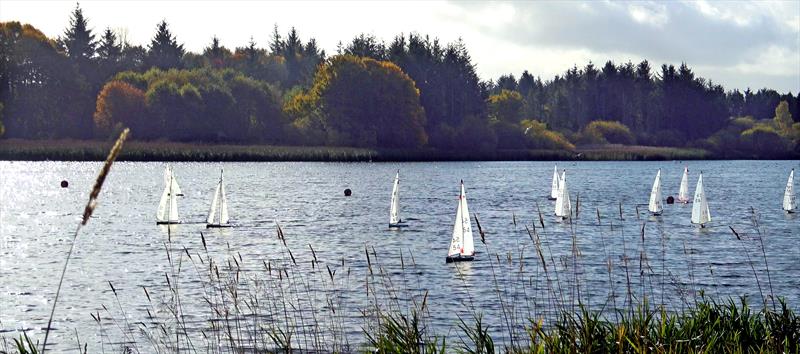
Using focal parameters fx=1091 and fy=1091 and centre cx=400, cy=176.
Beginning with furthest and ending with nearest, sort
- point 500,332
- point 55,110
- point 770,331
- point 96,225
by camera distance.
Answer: point 55,110
point 96,225
point 500,332
point 770,331

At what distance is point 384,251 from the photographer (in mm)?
49000

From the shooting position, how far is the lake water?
A: 30.8m

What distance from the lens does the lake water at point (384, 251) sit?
3080 centimetres

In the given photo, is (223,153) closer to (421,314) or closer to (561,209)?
(561,209)

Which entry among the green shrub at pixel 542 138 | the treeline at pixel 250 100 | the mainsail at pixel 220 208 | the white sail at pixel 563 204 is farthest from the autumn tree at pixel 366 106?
the mainsail at pixel 220 208

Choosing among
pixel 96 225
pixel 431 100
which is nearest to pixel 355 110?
pixel 431 100

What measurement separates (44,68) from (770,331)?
148 m

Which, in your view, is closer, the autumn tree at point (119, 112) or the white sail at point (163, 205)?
the white sail at point (163, 205)

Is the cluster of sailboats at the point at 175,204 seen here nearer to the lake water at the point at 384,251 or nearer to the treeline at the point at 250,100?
the lake water at the point at 384,251

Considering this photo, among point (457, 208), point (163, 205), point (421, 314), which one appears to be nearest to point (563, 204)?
point (457, 208)

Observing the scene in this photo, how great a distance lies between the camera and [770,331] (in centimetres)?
1616

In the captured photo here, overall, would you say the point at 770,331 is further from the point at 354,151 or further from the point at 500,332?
the point at 354,151

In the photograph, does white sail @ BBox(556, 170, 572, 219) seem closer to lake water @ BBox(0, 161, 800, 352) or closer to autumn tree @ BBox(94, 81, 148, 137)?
lake water @ BBox(0, 161, 800, 352)

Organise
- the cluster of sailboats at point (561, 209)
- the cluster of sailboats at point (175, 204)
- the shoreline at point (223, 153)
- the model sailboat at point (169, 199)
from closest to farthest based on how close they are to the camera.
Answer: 1. the cluster of sailboats at point (561, 209)
2. the model sailboat at point (169, 199)
3. the cluster of sailboats at point (175, 204)
4. the shoreline at point (223, 153)
